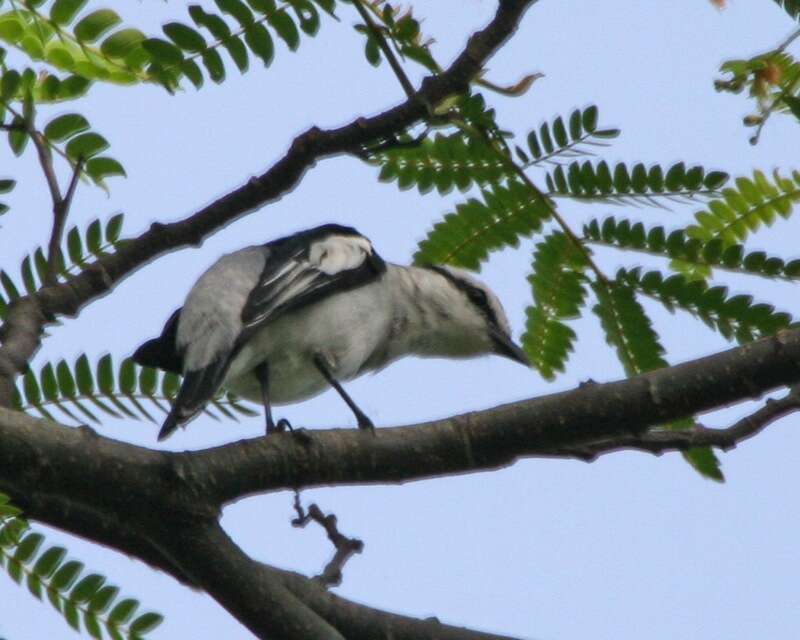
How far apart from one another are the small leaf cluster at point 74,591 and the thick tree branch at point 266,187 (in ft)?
1.77

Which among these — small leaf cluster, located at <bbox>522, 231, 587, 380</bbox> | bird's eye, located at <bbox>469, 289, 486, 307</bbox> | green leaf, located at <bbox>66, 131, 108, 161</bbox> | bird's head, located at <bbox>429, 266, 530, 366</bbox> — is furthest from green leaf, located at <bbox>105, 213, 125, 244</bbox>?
bird's eye, located at <bbox>469, 289, 486, 307</bbox>

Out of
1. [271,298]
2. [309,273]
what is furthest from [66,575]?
[309,273]

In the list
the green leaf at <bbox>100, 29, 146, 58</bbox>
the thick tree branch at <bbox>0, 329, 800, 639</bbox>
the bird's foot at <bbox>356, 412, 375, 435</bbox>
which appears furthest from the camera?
the bird's foot at <bbox>356, 412, 375, 435</bbox>

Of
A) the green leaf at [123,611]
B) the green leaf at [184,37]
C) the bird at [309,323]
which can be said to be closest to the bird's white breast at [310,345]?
the bird at [309,323]

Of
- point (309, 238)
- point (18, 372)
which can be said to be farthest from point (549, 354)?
point (309, 238)

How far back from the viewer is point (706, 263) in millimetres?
3828

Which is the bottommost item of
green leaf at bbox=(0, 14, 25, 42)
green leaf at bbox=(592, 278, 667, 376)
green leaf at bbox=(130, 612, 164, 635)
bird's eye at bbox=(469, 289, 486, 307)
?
green leaf at bbox=(130, 612, 164, 635)

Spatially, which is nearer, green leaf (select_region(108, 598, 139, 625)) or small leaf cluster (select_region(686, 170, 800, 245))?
green leaf (select_region(108, 598, 139, 625))

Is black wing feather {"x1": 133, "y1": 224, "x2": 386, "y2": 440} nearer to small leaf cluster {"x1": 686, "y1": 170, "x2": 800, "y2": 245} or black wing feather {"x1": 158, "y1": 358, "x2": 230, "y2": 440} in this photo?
black wing feather {"x1": 158, "y1": 358, "x2": 230, "y2": 440}

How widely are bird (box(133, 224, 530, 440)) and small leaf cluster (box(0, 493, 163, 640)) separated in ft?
2.79

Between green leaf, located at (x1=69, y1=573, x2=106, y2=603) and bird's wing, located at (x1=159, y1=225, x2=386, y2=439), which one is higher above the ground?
bird's wing, located at (x1=159, y1=225, x2=386, y2=439)

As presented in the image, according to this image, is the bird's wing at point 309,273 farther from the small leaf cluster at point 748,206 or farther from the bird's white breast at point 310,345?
the small leaf cluster at point 748,206

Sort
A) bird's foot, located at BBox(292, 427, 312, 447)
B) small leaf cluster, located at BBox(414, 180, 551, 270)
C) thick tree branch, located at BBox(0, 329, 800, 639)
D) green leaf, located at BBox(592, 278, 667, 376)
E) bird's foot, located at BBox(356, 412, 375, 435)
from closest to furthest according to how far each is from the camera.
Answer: thick tree branch, located at BBox(0, 329, 800, 639)
bird's foot, located at BBox(292, 427, 312, 447)
green leaf, located at BBox(592, 278, 667, 376)
small leaf cluster, located at BBox(414, 180, 551, 270)
bird's foot, located at BBox(356, 412, 375, 435)

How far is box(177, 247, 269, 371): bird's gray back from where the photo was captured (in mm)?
4793
